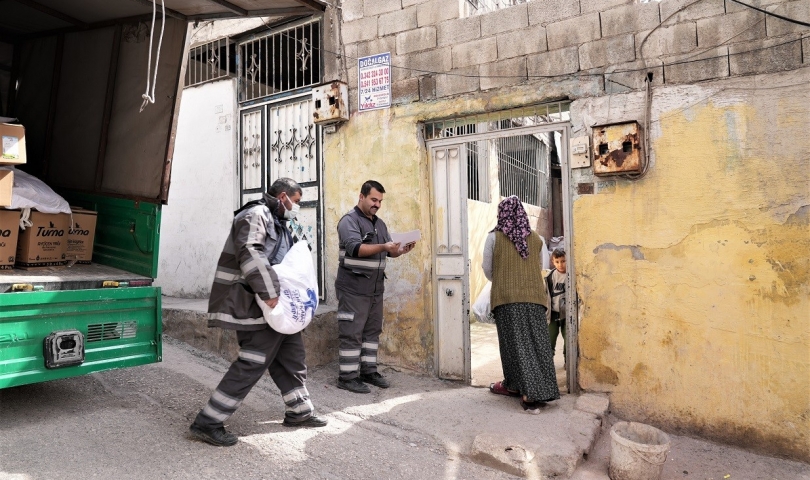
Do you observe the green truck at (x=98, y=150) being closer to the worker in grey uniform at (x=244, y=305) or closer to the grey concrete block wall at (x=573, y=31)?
the worker in grey uniform at (x=244, y=305)

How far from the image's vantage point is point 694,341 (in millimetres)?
4020

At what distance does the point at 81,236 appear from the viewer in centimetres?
447

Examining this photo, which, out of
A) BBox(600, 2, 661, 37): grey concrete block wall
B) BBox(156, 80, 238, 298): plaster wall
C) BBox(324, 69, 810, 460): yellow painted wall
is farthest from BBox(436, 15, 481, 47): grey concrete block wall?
BBox(156, 80, 238, 298): plaster wall

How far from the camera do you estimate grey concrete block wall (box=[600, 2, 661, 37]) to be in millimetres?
4191

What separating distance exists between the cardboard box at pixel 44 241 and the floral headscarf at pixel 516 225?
130 inches

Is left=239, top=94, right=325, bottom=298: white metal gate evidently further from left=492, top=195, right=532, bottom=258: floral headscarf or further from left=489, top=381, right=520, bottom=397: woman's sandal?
left=492, top=195, right=532, bottom=258: floral headscarf

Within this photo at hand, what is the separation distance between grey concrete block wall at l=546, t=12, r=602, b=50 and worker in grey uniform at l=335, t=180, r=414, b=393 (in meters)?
1.81

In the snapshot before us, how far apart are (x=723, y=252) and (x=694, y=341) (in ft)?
2.12

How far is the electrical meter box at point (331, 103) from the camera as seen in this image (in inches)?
217

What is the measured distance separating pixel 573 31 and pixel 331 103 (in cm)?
229

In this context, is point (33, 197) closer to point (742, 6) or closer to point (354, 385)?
point (354, 385)

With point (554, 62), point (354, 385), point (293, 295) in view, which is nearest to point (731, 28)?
point (554, 62)

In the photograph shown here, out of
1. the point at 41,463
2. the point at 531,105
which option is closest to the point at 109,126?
the point at 41,463

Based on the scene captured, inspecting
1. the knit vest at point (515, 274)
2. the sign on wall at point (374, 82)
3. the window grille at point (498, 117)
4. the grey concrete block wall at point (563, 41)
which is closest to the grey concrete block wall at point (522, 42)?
the grey concrete block wall at point (563, 41)
